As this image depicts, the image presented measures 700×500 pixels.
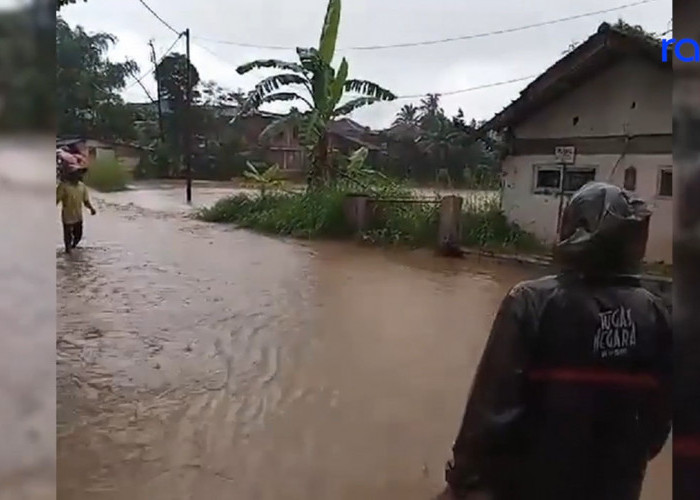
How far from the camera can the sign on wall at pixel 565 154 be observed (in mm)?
1530

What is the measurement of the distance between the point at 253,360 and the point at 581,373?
7.94 feet

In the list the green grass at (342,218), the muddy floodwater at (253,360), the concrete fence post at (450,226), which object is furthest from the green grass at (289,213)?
the concrete fence post at (450,226)

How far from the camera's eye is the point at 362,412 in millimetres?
2447

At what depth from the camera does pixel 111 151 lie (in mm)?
1417

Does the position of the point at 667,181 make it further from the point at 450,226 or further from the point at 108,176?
the point at 450,226

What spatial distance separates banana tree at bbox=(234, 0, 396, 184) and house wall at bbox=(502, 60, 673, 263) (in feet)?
1.50

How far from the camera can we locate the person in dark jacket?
82cm

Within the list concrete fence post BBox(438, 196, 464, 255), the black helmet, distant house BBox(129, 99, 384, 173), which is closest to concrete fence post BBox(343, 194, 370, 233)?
concrete fence post BBox(438, 196, 464, 255)

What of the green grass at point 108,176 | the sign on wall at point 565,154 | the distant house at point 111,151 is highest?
the sign on wall at point 565,154

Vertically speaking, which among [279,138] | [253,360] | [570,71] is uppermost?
[570,71]

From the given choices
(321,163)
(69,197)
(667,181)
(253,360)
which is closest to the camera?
(667,181)

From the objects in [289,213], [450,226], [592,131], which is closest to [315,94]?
[450,226]

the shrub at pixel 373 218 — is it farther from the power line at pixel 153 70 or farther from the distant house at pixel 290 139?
the power line at pixel 153 70

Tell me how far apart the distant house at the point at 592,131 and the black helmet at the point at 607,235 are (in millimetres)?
18
